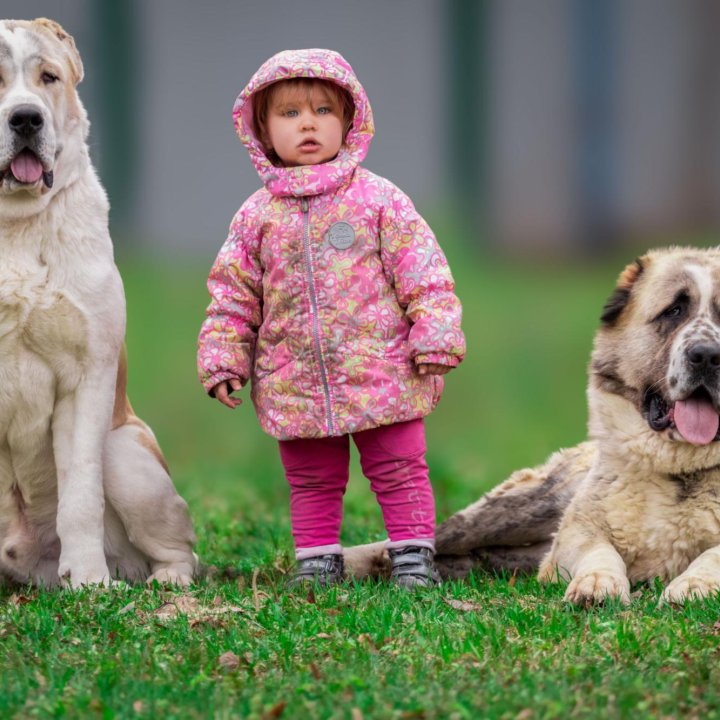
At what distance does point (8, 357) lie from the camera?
14.2 feet

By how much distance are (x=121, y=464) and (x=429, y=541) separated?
3.85 feet

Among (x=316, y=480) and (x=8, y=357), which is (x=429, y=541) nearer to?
(x=316, y=480)

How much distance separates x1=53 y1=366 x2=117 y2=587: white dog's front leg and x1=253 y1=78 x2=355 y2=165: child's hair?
3.42ft

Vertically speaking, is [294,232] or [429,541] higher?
[294,232]

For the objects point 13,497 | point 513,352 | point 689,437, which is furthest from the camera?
point 513,352

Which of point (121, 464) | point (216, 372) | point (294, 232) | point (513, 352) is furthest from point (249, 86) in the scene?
point (513, 352)

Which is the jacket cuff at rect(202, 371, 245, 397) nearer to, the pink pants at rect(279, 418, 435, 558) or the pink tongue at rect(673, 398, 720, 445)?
the pink pants at rect(279, 418, 435, 558)

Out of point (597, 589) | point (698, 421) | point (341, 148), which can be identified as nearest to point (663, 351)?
point (698, 421)

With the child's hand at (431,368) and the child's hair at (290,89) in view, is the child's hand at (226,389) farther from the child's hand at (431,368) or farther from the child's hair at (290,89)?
the child's hair at (290,89)

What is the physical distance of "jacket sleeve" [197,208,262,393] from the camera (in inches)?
179

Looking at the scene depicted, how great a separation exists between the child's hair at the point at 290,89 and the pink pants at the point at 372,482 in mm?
1090

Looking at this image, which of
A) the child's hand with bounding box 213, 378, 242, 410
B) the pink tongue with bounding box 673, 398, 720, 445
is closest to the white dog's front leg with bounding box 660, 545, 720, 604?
the pink tongue with bounding box 673, 398, 720, 445

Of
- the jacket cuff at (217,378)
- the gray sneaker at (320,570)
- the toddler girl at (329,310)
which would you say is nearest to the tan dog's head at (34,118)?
the toddler girl at (329,310)

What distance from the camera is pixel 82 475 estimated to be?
4418 mm
